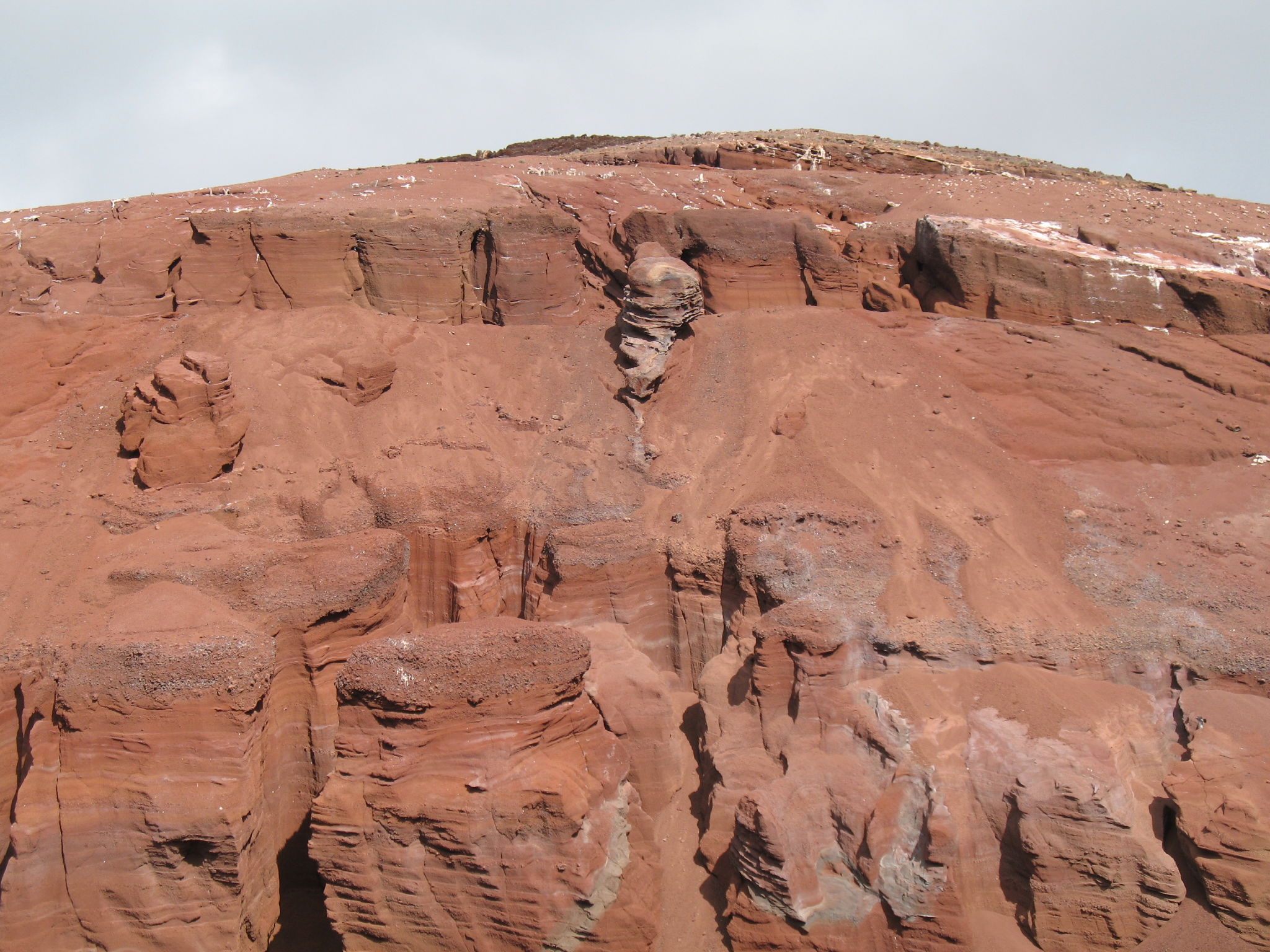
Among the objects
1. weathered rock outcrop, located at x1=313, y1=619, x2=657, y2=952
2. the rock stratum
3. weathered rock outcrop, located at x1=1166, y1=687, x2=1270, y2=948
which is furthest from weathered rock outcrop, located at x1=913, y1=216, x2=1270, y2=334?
weathered rock outcrop, located at x1=313, y1=619, x2=657, y2=952

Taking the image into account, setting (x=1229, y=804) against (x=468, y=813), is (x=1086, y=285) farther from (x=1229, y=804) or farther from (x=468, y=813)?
(x=468, y=813)

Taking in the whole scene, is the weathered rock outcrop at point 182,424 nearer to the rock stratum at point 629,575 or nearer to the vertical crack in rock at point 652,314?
the rock stratum at point 629,575

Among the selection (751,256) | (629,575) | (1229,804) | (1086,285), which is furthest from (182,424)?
(1086,285)

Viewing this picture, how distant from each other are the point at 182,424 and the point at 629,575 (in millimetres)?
5942

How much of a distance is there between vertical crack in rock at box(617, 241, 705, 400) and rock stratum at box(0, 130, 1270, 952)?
68 millimetres

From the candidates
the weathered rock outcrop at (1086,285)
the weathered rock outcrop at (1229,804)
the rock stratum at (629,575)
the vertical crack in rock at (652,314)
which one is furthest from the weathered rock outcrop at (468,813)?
the weathered rock outcrop at (1086,285)

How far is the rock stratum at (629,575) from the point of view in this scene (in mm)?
8719

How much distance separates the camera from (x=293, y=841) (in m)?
10.3

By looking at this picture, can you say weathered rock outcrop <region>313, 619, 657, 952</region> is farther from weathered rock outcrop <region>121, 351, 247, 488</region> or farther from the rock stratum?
weathered rock outcrop <region>121, 351, 247, 488</region>

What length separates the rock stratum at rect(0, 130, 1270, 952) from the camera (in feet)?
28.6

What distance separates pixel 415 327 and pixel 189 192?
21.5 feet

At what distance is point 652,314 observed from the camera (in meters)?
14.2

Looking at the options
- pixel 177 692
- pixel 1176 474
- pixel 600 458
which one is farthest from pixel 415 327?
pixel 1176 474

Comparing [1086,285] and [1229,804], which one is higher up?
[1086,285]
